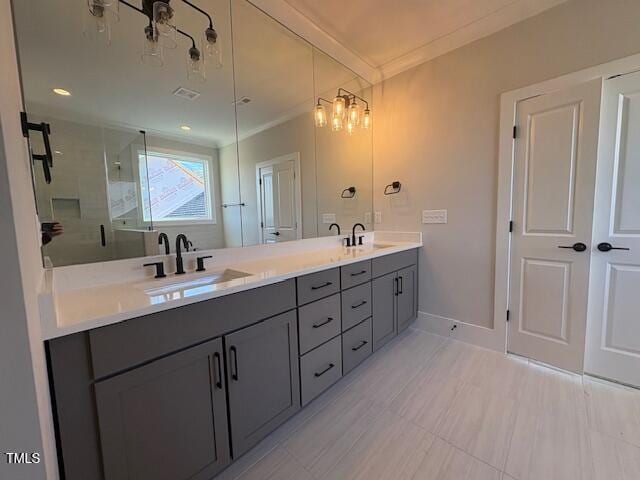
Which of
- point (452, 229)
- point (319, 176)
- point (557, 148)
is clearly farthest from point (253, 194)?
point (557, 148)

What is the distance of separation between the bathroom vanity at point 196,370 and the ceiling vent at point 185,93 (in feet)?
3.37

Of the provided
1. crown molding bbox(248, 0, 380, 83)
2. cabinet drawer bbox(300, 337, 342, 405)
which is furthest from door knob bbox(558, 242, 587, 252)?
crown molding bbox(248, 0, 380, 83)

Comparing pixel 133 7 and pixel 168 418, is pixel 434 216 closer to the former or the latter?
pixel 168 418

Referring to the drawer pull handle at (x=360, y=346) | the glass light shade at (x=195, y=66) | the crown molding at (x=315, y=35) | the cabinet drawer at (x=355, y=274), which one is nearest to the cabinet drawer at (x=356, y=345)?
the drawer pull handle at (x=360, y=346)

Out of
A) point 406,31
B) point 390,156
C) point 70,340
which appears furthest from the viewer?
point 390,156

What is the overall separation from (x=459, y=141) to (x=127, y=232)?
2.46 meters

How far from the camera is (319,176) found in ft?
8.06

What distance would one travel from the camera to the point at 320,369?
161 centimetres

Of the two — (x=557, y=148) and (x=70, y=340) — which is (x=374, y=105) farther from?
(x=70, y=340)

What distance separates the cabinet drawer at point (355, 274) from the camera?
177 centimetres

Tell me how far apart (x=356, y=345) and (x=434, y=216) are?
1.37m

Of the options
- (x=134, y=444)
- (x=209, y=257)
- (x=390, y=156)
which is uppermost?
(x=390, y=156)

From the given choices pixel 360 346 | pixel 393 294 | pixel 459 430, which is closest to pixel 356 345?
pixel 360 346

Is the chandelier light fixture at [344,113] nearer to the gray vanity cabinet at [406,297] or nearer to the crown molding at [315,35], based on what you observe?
the crown molding at [315,35]
